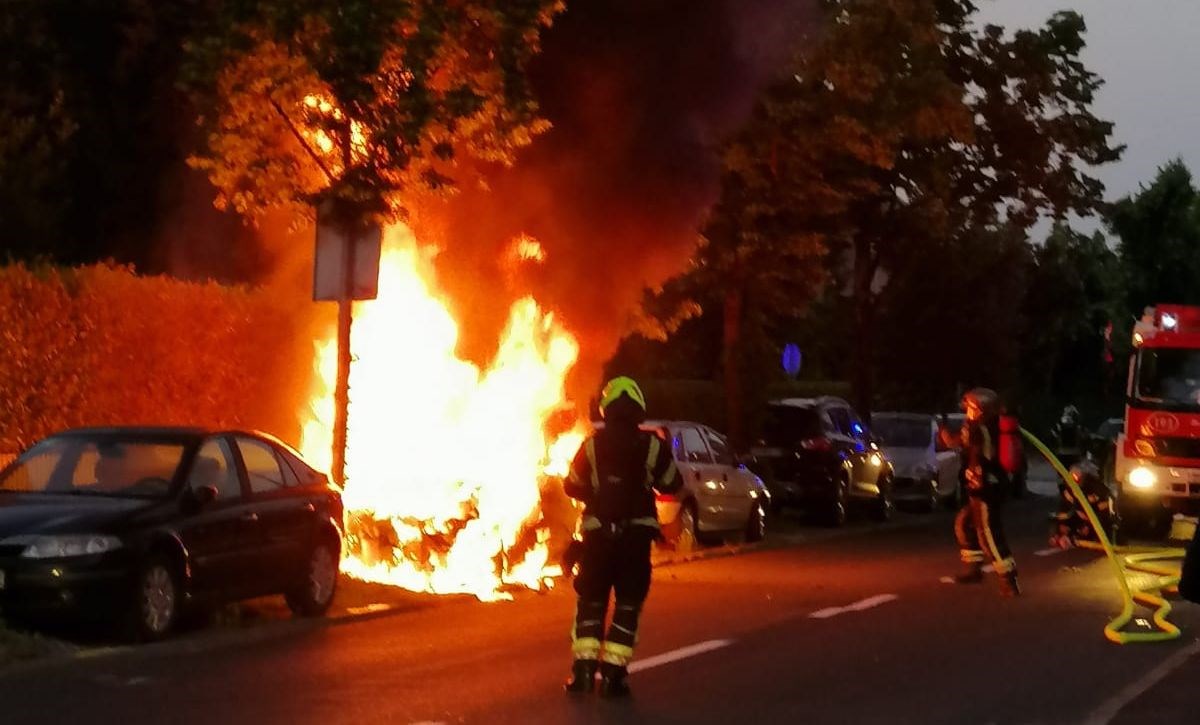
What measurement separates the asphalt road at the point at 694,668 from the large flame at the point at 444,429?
3.37ft

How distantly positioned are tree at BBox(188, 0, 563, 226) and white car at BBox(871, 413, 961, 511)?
15548 mm

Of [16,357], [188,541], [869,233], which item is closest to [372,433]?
[16,357]

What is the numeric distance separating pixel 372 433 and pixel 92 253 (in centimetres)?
613

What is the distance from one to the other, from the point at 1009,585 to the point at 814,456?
398 inches

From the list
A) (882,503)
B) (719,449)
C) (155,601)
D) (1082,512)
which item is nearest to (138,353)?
(155,601)

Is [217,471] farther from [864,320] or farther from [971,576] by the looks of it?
[864,320]

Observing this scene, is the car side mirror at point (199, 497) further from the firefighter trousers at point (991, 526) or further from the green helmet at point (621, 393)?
the firefighter trousers at point (991, 526)

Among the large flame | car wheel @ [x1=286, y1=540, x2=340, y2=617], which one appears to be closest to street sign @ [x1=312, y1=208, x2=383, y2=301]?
the large flame

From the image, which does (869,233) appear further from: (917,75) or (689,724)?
(689,724)

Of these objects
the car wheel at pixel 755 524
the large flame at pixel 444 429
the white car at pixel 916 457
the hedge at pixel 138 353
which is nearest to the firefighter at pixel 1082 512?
the car wheel at pixel 755 524

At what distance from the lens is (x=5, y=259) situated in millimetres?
20141

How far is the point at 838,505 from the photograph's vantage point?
2728 centimetres

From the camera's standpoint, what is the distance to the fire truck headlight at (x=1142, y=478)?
2414 cm

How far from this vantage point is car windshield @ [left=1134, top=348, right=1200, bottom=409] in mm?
23797
